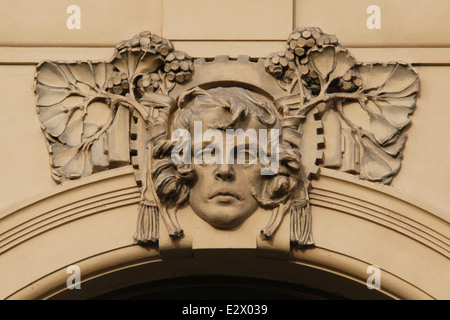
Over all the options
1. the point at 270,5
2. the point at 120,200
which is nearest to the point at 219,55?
the point at 270,5

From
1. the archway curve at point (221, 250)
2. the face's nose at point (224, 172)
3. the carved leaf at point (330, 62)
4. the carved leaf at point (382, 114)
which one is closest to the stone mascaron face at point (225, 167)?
the face's nose at point (224, 172)

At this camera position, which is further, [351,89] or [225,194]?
[351,89]

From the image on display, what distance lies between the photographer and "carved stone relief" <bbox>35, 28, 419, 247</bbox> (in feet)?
27.6

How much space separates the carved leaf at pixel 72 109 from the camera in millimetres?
8648

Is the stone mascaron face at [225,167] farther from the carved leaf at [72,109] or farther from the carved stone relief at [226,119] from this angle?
the carved leaf at [72,109]

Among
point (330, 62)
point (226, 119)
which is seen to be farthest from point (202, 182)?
point (330, 62)

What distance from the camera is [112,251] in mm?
8438

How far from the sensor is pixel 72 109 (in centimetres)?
876

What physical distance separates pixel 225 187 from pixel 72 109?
1.13 meters

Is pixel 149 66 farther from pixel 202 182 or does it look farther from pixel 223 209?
pixel 223 209

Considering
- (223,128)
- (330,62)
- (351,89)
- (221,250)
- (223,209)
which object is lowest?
(221,250)

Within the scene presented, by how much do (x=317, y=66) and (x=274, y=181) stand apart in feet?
2.65

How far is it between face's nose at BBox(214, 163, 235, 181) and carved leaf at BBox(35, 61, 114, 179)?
80 cm
